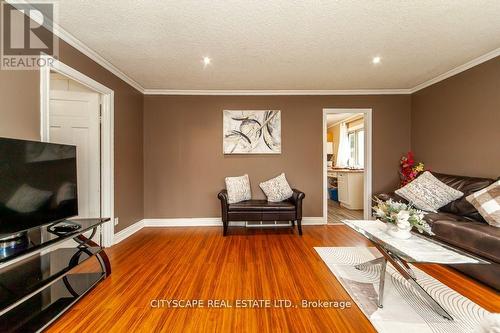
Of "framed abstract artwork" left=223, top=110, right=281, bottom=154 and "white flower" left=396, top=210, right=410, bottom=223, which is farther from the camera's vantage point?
"framed abstract artwork" left=223, top=110, right=281, bottom=154

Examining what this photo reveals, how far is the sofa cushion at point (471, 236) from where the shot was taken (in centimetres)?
214

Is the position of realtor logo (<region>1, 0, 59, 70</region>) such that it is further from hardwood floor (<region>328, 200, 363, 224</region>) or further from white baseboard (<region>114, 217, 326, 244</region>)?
hardwood floor (<region>328, 200, 363, 224</region>)

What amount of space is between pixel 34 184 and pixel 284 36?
2.77 m

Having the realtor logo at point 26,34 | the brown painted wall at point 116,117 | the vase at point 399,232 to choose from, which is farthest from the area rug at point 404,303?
the realtor logo at point 26,34

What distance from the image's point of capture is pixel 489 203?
2.54 meters

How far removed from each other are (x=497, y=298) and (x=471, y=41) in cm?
278

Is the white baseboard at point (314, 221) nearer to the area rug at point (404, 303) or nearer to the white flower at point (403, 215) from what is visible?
A: the area rug at point (404, 303)

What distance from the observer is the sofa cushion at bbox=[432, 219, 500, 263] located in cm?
214

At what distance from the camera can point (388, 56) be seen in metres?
A: 3.10

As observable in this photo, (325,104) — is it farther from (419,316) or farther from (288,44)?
(419,316)

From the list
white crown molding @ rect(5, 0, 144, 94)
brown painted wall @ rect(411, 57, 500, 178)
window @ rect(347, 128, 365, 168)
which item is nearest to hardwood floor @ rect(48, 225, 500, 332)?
brown painted wall @ rect(411, 57, 500, 178)

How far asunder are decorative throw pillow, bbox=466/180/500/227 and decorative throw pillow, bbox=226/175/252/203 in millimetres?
3141

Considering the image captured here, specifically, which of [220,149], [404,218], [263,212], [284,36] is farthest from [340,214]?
[284,36]

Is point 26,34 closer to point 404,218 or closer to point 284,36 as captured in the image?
point 284,36
